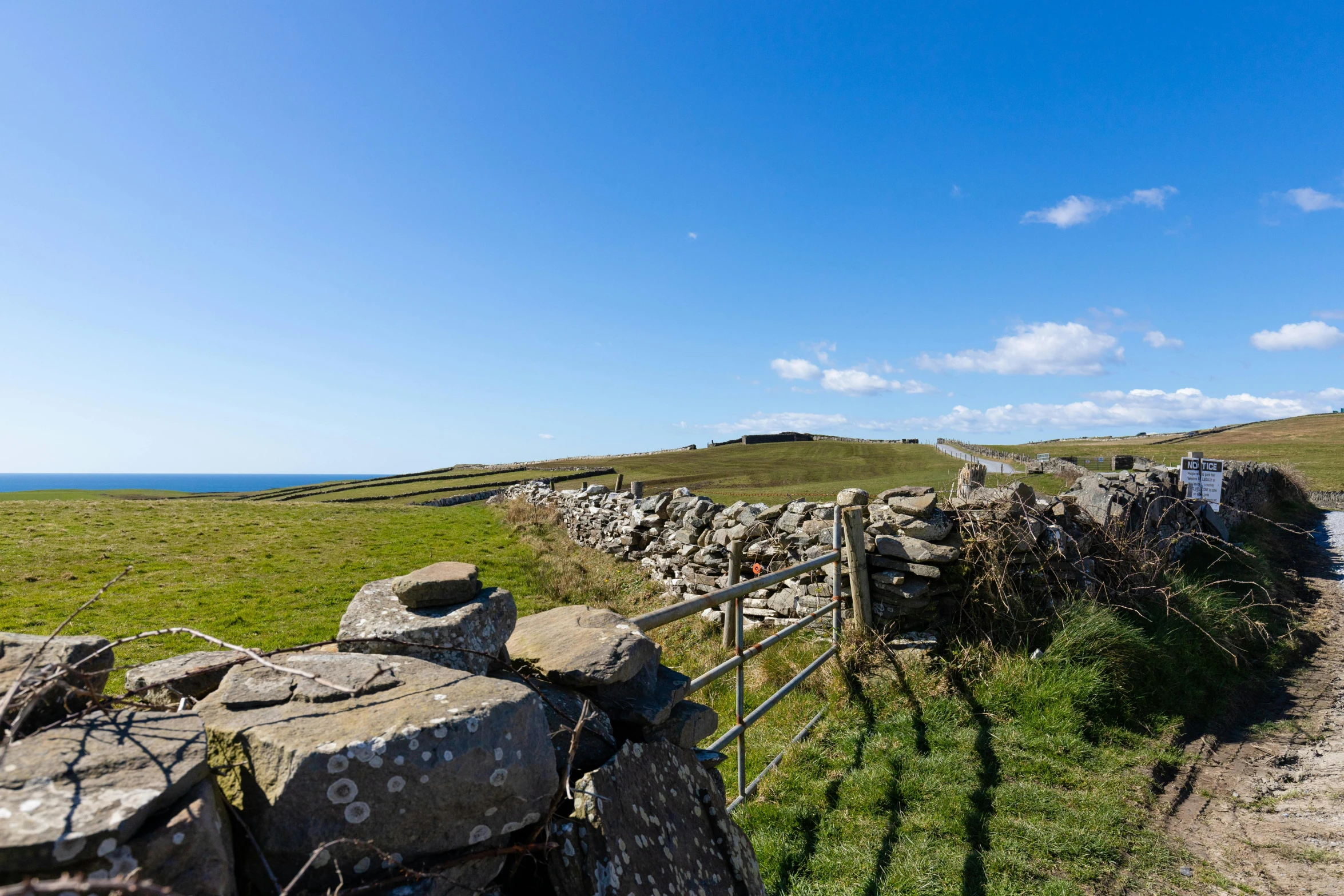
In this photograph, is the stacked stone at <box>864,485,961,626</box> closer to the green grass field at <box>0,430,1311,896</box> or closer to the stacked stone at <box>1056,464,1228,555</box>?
the green grass field at <box>0,430,1311,896</box>

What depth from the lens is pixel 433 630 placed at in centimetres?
238

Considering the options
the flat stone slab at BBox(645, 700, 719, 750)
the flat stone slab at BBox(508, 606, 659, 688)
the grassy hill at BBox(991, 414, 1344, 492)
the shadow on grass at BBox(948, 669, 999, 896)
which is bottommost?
the shadow on grass at BBox(948, 669, 999, 896)

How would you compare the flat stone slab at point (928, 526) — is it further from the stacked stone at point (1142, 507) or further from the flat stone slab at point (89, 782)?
the flat stone slab at point (89, 782)

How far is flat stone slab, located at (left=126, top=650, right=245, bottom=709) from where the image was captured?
6.43 feet

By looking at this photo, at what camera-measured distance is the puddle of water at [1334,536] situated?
530 inches

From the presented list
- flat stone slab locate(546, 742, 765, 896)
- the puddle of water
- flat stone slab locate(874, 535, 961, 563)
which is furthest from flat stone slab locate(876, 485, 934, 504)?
the puddle of water

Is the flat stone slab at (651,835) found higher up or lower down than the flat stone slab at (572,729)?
lower down

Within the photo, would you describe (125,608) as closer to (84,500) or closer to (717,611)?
(717,611)

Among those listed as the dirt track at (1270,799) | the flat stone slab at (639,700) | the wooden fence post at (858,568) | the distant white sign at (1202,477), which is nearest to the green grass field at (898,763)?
the dirt track at (1270,799)

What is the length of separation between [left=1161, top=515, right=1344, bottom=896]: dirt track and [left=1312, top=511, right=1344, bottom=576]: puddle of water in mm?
9068

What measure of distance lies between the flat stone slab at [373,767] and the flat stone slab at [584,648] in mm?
880

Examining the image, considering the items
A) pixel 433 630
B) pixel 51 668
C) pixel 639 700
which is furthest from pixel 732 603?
pixel 51 668

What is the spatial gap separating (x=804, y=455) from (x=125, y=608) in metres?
65.5

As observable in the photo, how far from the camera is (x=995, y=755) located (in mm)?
5273
